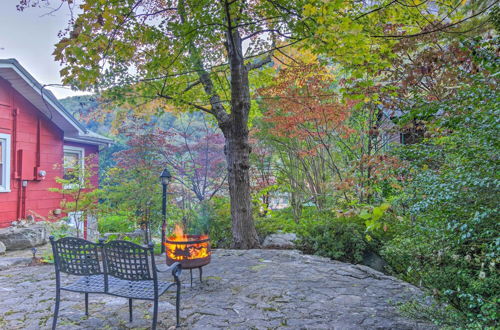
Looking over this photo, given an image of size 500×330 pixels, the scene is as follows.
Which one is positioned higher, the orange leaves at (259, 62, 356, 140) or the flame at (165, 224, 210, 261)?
the orange leaves at (259, 62, 356, 140)

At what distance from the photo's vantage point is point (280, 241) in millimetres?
6945

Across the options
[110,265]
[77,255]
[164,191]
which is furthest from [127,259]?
[164,191]

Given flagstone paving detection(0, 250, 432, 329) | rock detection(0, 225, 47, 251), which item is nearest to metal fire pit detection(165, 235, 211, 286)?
flagstone paving detection(0, 250, 432, 329)

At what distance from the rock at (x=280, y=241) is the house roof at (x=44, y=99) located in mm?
5197

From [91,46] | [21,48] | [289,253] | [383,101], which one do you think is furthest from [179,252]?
[21,48]

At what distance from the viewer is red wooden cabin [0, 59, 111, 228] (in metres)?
8.12

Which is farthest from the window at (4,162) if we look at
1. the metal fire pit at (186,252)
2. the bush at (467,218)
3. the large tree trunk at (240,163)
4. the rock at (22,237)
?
the bush at (467,218)

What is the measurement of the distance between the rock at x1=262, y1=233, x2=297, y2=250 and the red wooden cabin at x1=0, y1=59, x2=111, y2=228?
16.2 ft

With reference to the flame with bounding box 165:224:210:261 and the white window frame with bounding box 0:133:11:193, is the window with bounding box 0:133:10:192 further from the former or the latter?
the flame with bounding box 165:224:210:261

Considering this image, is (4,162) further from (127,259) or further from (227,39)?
(127,259)

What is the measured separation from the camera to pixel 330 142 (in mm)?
8320

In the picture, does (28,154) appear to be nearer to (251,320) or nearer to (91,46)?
(91,46)

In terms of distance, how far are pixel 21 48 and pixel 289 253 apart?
29.7 feet

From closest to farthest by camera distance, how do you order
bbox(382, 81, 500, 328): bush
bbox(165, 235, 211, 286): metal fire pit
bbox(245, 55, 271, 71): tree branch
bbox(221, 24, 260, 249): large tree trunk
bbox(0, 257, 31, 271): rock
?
bbox(382, 81, 500, 328): bush < bbox(165, 235, 211, 286): metal fire pit < bbox(0, 257, 31, 271): rock < bbox(221, 24, 260, 249): large tree trunk < bbox(245, 55, 271, 71): tree branch
